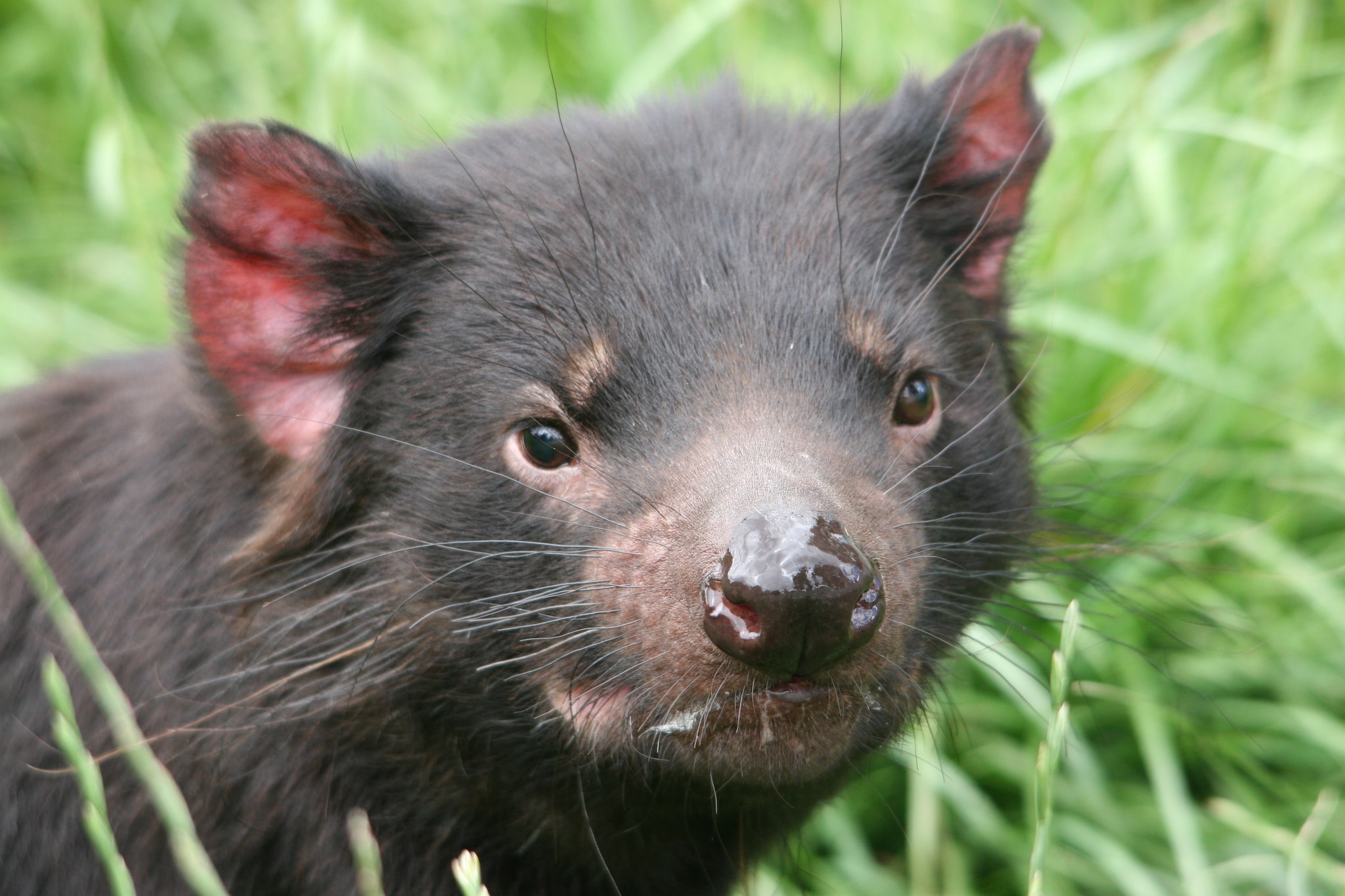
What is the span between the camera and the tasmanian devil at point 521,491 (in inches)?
92.1

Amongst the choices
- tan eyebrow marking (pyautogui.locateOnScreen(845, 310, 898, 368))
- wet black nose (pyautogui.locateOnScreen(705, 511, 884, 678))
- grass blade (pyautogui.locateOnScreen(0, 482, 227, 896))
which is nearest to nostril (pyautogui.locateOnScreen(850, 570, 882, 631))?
wet black nose (pyautogui.locateOnScreen(705, 511, 884, 678))

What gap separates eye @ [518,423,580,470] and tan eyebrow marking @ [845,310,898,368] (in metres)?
0.53

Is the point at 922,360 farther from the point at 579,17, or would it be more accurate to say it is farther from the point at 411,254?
the point at 579,17

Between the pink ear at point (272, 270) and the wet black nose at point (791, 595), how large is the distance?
0.98 metres

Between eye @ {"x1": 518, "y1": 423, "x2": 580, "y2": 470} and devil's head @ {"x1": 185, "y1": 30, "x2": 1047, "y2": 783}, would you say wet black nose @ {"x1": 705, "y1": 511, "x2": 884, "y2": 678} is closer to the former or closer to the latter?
devil's head @ {"x1": 185, "y1": 30, "x2": 1047, "y2": 783}

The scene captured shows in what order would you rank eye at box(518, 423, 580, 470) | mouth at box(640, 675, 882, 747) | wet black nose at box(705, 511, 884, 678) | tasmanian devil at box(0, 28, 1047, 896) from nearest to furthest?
wet black nose at box(705, 511, 884, 678)
mouth at box(640, 675, 882, 747)
tasmanian devil at box(0, 28, 1047, 896)
eye at box(518, 423, 580, 470)

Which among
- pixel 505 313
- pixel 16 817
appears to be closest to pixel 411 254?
pixel 505 313

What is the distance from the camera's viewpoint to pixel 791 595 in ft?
6.49

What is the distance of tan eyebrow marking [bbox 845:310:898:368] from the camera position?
253cm

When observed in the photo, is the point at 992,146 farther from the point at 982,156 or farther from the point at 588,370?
the point at 588,370

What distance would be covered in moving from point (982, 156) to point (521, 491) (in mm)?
1331

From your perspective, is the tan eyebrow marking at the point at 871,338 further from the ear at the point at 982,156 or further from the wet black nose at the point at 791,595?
the wet black nose at the point at 791,595

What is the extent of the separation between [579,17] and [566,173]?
3.29 m

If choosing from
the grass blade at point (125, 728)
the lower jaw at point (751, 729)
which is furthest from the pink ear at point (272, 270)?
the lower jaw at point (751, 729)
